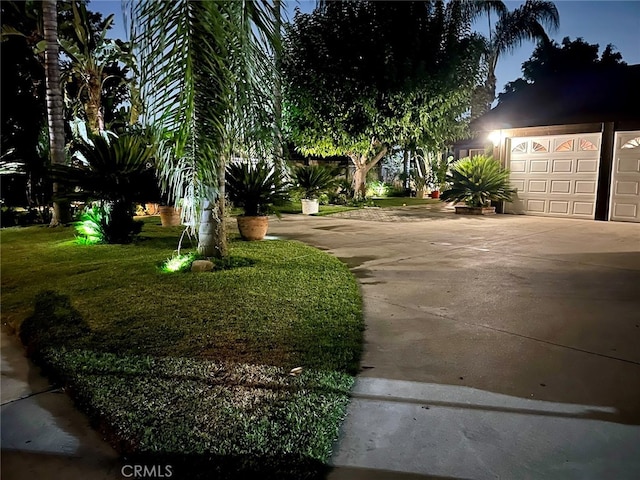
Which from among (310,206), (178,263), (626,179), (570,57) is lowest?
(178,263)

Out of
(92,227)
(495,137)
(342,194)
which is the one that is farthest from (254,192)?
(342,194)

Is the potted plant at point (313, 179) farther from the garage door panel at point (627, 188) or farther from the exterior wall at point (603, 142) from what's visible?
the garage door panel at point (627, 188)

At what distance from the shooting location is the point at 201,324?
3955mm

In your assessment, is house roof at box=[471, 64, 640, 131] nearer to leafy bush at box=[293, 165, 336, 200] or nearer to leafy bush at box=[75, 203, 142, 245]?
leafy bush at box=[293, 165, 336, 200]

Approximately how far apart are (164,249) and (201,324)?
418 cm

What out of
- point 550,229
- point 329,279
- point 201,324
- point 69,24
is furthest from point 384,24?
point 201,324

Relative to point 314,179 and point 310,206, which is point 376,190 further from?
point 314,179

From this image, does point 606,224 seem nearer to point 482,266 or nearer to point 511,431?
point 482,266

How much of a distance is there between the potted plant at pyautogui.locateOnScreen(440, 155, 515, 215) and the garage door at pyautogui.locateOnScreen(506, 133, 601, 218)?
491 mm

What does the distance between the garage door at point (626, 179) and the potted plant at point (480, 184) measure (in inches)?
110

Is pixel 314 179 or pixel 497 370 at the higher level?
pixel 314 179

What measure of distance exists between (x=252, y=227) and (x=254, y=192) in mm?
713

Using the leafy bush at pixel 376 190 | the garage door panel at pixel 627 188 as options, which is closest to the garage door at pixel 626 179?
the garage door panel at pixel 627 188

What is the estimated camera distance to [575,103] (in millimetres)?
12656
